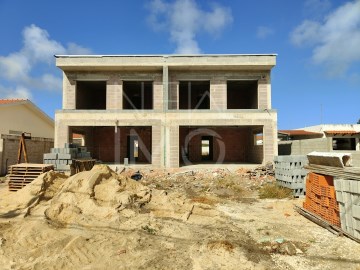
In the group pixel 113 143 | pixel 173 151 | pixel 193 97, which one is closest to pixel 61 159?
pixel 173 151

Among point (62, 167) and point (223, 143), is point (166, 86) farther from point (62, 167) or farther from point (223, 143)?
point (62, 167)

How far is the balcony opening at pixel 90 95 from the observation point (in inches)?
742

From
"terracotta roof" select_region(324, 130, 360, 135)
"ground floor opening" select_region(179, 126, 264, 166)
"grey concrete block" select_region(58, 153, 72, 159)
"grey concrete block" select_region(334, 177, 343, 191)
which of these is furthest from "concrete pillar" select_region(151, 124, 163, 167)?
"terracotta roof" select_region(324, 130, 360, 135)

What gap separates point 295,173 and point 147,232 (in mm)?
6996

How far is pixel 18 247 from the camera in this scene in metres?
5.31

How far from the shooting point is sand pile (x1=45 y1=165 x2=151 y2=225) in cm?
709

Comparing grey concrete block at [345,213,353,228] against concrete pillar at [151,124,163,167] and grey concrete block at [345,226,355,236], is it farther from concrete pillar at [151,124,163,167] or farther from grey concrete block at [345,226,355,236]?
concrete pillar at [151,124,163,167]

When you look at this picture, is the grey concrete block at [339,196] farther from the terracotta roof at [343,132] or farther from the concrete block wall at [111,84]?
the terracotta roof at [343,132]

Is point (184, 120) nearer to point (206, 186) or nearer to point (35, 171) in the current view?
point (206, 186)

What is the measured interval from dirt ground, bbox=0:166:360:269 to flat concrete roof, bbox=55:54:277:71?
9.31 meters

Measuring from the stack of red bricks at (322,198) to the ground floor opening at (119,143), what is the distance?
13.1m

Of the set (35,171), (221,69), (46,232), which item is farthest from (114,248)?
(221,69)

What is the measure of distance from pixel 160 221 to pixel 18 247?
10.6ft

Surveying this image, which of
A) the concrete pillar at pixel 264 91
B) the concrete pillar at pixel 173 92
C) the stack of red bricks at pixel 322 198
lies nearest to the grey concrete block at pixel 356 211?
the stack of red bricks at pixel 322 198
